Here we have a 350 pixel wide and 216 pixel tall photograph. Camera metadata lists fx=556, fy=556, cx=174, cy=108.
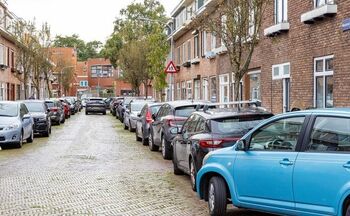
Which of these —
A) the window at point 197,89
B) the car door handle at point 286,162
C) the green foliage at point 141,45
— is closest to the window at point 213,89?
the window at point 197,89

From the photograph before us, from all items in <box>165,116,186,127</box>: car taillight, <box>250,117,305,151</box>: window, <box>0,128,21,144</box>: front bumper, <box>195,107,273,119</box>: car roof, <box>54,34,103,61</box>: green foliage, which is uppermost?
<box>54,34,103,61</box>: green foliage

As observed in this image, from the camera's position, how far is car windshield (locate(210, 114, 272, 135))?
9.12 metres

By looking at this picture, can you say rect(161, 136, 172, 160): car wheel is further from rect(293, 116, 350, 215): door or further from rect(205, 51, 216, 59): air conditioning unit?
rect(205, 51, 216, 59): air conditioning unit

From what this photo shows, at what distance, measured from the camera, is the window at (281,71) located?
17.3 meters

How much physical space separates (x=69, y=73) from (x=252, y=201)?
2797 inches

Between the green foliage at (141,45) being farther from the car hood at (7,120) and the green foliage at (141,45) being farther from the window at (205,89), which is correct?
the car hood at (7,120)

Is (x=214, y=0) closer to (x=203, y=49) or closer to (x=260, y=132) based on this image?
(x=203, y=49)

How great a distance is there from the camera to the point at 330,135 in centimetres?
598

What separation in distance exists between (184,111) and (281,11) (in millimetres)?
5521

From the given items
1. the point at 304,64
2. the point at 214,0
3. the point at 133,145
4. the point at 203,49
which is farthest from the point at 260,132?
the point at 203,49

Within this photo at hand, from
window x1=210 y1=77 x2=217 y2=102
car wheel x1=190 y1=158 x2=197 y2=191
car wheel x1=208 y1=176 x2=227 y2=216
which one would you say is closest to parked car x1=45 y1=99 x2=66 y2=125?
window x1=210 y1=77 x2=217 y2=102

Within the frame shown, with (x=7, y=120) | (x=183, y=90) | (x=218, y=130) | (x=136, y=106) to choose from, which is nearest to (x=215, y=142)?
(x=218, y=130)

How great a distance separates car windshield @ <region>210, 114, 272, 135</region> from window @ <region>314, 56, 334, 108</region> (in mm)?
5623

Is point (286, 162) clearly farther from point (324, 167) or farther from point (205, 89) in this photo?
point (205, 89)
